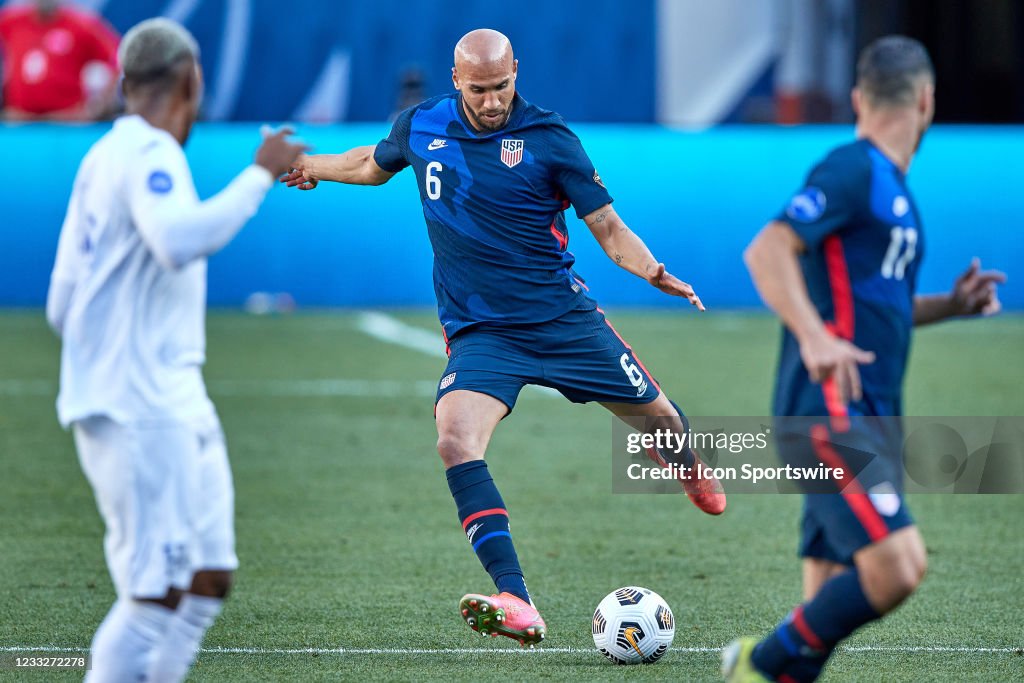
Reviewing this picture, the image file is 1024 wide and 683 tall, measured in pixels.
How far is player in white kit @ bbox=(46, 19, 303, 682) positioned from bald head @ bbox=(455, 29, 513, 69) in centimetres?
187

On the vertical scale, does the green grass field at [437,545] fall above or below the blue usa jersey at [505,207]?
below

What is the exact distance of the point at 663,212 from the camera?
55.7ft

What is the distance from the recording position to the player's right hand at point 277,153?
13.7 ft

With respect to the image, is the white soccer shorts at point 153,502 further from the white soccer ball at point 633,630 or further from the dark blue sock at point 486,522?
the white soccer ball at point 633,630

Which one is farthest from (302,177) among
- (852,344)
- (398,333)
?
(398,333)

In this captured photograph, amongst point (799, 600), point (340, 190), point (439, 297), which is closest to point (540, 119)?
point (439, 297)

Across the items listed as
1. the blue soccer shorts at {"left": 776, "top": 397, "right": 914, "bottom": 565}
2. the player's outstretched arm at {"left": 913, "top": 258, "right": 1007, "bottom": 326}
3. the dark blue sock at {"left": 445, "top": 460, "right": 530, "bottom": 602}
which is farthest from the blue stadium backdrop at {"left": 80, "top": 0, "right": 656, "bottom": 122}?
the blue soccer shorts at {"left": 776, "top": 397, "right": 914, "bottom": 565}

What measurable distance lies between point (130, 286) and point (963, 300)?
96.4 inches

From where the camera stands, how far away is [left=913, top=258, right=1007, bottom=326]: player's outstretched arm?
4.79m

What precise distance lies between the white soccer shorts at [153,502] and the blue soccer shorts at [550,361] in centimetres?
191

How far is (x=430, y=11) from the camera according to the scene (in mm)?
22391

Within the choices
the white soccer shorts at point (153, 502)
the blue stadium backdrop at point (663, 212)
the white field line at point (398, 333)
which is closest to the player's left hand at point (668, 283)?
the white soccer shorts at point (153, 502)

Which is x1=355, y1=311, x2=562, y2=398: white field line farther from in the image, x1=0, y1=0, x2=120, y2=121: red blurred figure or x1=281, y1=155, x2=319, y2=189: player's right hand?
x1=281, y1=155, x2=319, y2=189: player's right hand

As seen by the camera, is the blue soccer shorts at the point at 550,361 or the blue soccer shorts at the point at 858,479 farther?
the blue soccer shorts at the point at 550,361
